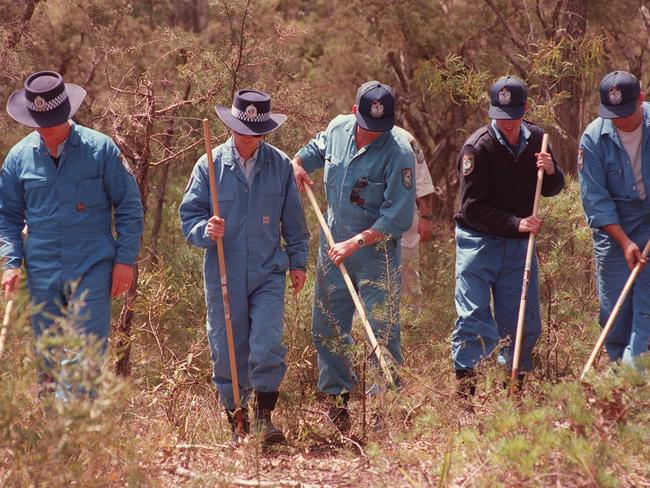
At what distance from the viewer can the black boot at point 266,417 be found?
20.4 feet

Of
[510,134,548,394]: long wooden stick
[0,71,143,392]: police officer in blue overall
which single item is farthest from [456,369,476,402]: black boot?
[0,71,143,392]: police officer in blue overall

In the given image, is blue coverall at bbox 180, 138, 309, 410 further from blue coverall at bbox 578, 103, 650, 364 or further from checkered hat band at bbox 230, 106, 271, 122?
blue coverall at bbox 578, 103, 650, 364

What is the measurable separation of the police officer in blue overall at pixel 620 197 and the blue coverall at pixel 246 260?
81.7 inches

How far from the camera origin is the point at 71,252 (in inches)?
239

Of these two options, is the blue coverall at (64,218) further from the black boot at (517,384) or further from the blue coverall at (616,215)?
the blue coverall at (616,215)

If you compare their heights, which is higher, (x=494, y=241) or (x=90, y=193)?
(x=90, y=193)

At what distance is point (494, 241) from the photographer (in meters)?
6.97

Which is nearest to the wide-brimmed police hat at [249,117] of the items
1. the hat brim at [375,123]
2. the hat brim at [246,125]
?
the hat brim at [246,125]

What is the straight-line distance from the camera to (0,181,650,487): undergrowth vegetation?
4.53 meters

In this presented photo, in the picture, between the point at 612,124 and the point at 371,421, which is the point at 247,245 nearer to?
the point at 371,421

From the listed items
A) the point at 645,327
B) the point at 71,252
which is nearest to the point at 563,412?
the point at 645,327

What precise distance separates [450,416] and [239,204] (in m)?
1.92

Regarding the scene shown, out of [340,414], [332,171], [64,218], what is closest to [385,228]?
[332,171]

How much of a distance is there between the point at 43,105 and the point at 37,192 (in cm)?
52
